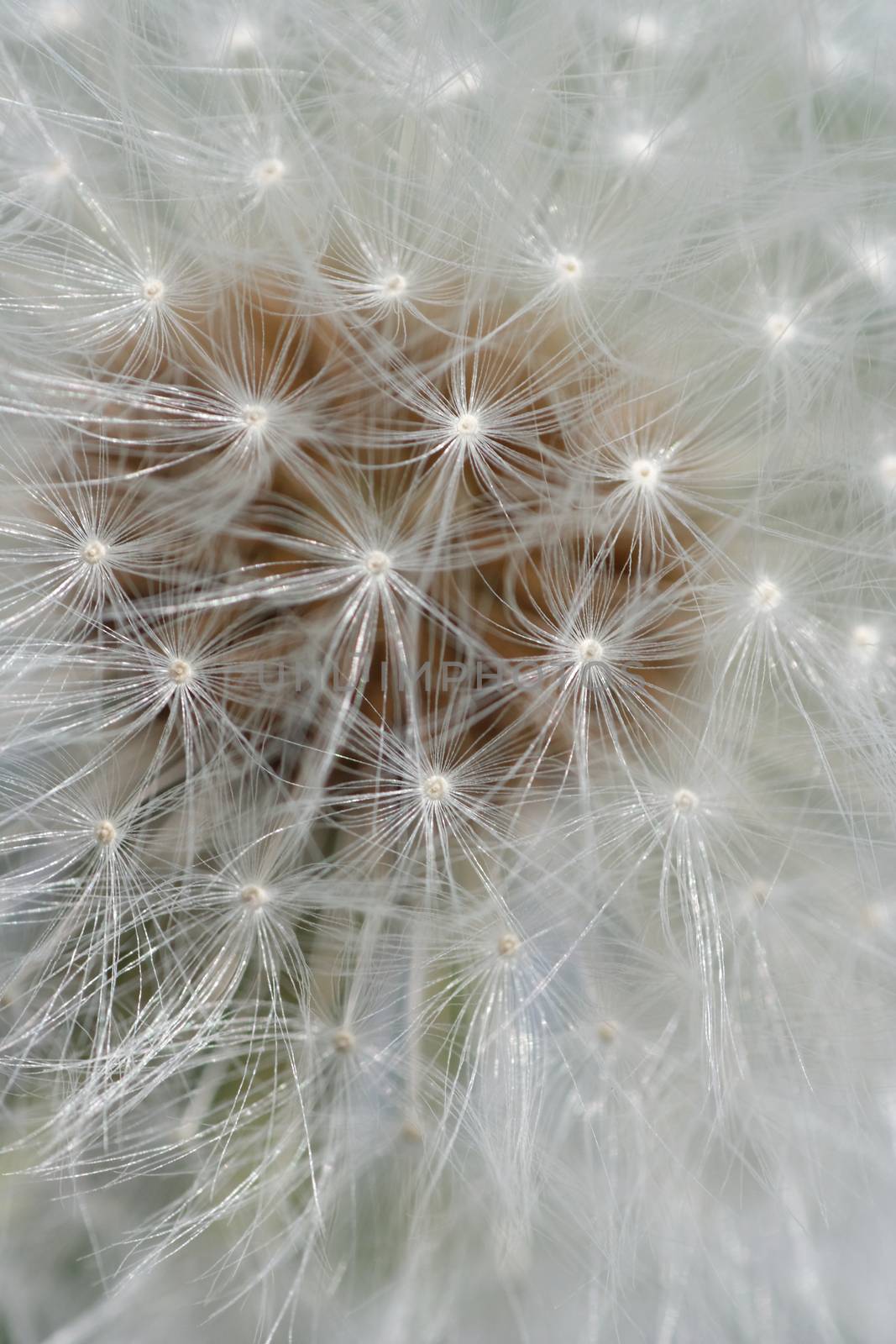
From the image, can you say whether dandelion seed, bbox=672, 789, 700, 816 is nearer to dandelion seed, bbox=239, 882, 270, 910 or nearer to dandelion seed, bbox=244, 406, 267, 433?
dandelion seed, bbox=239, 882, 270, 910

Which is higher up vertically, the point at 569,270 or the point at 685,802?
the point at 569,270

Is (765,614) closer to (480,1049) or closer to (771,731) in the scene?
(771,731)

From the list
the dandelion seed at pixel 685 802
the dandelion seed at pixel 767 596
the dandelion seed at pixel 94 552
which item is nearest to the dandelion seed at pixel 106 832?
the dandelion seed at pixel 94 552

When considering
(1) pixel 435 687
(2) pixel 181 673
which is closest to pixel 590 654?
(1) pixel 435 687

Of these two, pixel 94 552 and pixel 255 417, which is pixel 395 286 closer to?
pixel 255 417

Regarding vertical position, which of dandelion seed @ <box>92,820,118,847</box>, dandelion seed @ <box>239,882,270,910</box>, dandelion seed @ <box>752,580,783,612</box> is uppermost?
dandelion seed @ <box>752,580,783,612</box>

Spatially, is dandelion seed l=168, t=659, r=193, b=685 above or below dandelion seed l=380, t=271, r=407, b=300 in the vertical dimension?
below

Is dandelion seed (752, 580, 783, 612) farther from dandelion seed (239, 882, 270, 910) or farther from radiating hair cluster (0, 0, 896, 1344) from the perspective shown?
dandelion seed (239, 882, 270, 910)

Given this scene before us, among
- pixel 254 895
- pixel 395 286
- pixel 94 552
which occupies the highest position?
pixel 395 286

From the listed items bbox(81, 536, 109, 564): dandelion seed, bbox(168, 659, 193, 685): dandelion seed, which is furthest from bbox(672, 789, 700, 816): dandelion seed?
bbox(81, 536, 109, 564): dandelion seed

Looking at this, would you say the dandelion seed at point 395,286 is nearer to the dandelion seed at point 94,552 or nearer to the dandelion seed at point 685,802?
the dandelion seed at point 94,552
